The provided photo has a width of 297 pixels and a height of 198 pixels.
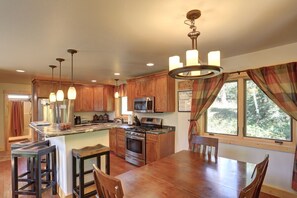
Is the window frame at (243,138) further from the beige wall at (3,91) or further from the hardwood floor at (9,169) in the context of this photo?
the beige wall at (3,91)

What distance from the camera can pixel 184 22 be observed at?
1.71 m

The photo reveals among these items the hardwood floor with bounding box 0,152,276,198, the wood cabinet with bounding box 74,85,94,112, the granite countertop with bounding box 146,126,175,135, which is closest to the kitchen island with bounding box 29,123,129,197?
the hardwood floor with bounding box 0,152,276,198

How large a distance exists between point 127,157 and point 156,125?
3.75 feet

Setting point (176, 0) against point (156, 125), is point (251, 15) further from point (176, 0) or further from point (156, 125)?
point (156, 125)

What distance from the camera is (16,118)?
7812mm

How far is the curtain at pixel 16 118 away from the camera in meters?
7.67

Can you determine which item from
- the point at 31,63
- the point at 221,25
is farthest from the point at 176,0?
the point at 31,63

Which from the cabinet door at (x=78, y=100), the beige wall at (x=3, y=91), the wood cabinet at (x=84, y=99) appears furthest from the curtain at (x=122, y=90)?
the beige wall at (x=3, y=91)

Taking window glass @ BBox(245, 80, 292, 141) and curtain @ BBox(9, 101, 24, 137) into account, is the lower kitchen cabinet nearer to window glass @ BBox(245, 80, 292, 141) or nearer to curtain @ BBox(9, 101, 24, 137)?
window glass @ BBox(245, 80, 292, 141)

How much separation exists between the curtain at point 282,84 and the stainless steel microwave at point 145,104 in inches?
87.7

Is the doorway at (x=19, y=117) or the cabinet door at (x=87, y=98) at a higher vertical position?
the cabinet door at (x=87, y=98)

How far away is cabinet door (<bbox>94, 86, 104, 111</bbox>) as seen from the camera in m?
5.98

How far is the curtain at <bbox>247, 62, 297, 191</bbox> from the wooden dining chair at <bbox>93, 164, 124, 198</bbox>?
2542 millimetres

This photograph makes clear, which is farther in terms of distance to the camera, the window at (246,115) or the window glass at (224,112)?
the window glass at (224,112)
